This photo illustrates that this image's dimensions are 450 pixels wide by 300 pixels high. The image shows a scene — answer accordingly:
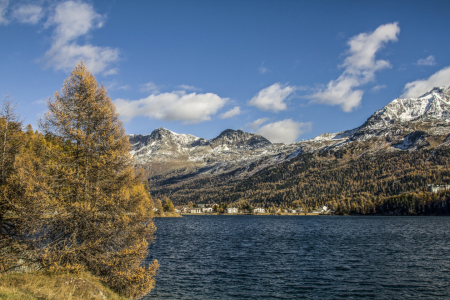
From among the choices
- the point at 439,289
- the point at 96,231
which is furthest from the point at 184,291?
the point at 439,289

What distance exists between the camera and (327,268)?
139 ft

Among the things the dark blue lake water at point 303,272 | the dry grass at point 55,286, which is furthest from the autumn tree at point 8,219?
the dark blue lake water at point 303,272

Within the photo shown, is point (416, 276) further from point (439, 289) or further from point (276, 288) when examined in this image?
point (276, 288)

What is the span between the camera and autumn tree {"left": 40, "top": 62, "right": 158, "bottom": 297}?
22.0m

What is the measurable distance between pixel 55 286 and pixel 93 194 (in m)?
6.80

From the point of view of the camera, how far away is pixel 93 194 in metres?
23.0

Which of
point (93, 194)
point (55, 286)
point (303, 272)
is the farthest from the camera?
point (303, 272)

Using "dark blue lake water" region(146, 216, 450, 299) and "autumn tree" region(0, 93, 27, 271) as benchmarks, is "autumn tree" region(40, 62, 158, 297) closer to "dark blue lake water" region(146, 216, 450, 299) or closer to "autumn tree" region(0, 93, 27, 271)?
"autumn tree" region(0, 93, 27, 271)

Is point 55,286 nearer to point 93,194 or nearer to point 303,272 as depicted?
point 93,194

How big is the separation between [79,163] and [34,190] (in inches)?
148

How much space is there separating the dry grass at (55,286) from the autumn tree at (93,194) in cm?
92

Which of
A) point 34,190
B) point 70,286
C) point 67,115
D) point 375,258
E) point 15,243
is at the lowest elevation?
point 375,258

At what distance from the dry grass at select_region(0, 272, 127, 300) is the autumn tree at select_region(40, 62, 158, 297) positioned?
92cm

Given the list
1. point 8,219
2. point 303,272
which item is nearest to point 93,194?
point 8,219
